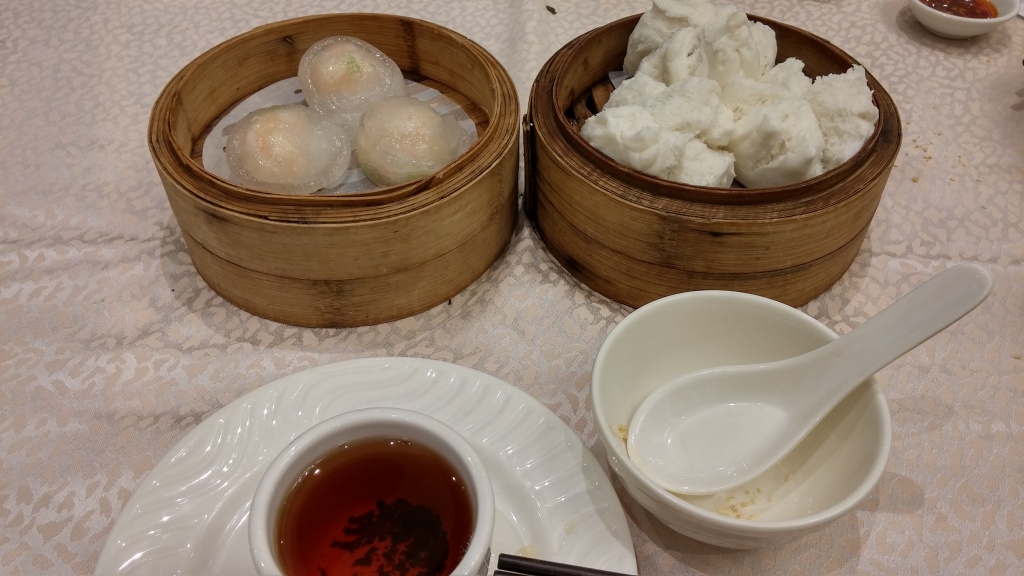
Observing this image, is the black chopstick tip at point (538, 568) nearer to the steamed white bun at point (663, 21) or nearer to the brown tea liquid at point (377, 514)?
the brown tea liquid at point (377, 514)

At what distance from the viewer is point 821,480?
2.43 feet

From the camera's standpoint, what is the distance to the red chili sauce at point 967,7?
1571 millimetres

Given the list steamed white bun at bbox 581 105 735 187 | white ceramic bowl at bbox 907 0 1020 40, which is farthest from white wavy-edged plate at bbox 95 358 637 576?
white ceramic bowl at bbox 907 0 1020 40

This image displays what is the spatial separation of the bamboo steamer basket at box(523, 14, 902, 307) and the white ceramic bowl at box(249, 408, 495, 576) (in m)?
0.44

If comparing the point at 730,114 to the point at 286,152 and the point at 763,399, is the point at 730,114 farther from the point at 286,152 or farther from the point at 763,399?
the point at 286,152

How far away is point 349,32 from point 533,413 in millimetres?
837

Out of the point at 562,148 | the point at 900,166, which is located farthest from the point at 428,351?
the point at 900,166

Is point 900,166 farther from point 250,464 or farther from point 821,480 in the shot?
point 250,464

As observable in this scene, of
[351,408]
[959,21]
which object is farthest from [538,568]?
[959,21]

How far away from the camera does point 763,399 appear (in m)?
0.82

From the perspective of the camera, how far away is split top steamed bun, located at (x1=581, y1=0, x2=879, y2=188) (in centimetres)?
94

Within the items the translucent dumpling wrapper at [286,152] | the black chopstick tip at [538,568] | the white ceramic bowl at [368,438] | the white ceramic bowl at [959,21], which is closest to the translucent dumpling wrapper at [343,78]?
the translucent dumpling wrapper at [286,152]

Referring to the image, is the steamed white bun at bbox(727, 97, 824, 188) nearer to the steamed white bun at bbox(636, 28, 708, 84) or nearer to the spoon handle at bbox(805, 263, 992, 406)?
the steamed white bun at bbox(636, 28, 708, 84)

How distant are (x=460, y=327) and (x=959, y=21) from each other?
4.45 feet
